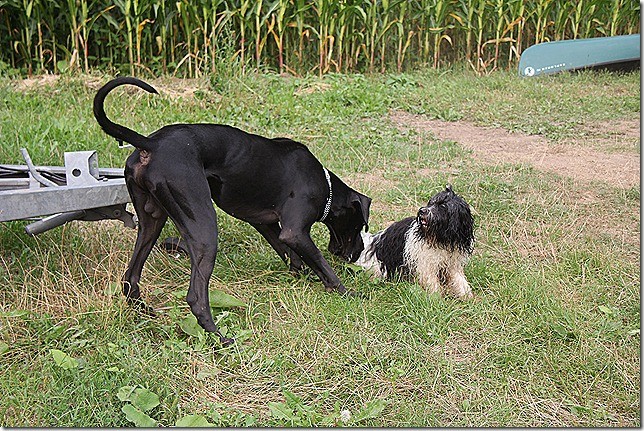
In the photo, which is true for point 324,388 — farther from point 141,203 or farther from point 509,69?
point 509,69

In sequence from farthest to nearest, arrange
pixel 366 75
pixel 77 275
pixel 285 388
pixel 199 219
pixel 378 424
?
pixel 366 75 < pixel 77 275 < pixel 199 219 < pixel 285 388 < pixel 378 424

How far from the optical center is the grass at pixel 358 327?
3.36 m

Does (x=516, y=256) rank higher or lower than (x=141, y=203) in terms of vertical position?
lower

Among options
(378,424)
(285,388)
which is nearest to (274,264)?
(285,388)

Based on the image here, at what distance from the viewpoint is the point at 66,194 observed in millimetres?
4070

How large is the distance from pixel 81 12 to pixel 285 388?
322 inches

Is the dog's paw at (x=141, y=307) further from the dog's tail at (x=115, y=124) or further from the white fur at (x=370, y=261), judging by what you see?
the white fur at (x=370, y=261)

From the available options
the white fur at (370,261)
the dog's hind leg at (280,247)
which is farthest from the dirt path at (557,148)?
the dog's hind leg at (280,247)

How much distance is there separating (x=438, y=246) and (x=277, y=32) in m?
7.94

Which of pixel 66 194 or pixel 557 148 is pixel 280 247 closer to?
pixel 66 194

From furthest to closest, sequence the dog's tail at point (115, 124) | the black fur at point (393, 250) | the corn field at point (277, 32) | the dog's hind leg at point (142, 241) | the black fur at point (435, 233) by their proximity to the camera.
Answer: the corn field at point (277, 32), the black fur at point (393, 250), the black fur at point (435, 233), the dog's hind leg at point (142, 241), the dog's tail at point (115, 124)

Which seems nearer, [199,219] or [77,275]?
[199,219]

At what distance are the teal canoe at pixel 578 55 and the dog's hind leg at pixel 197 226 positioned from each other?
29.2 ft

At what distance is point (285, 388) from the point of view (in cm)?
349
